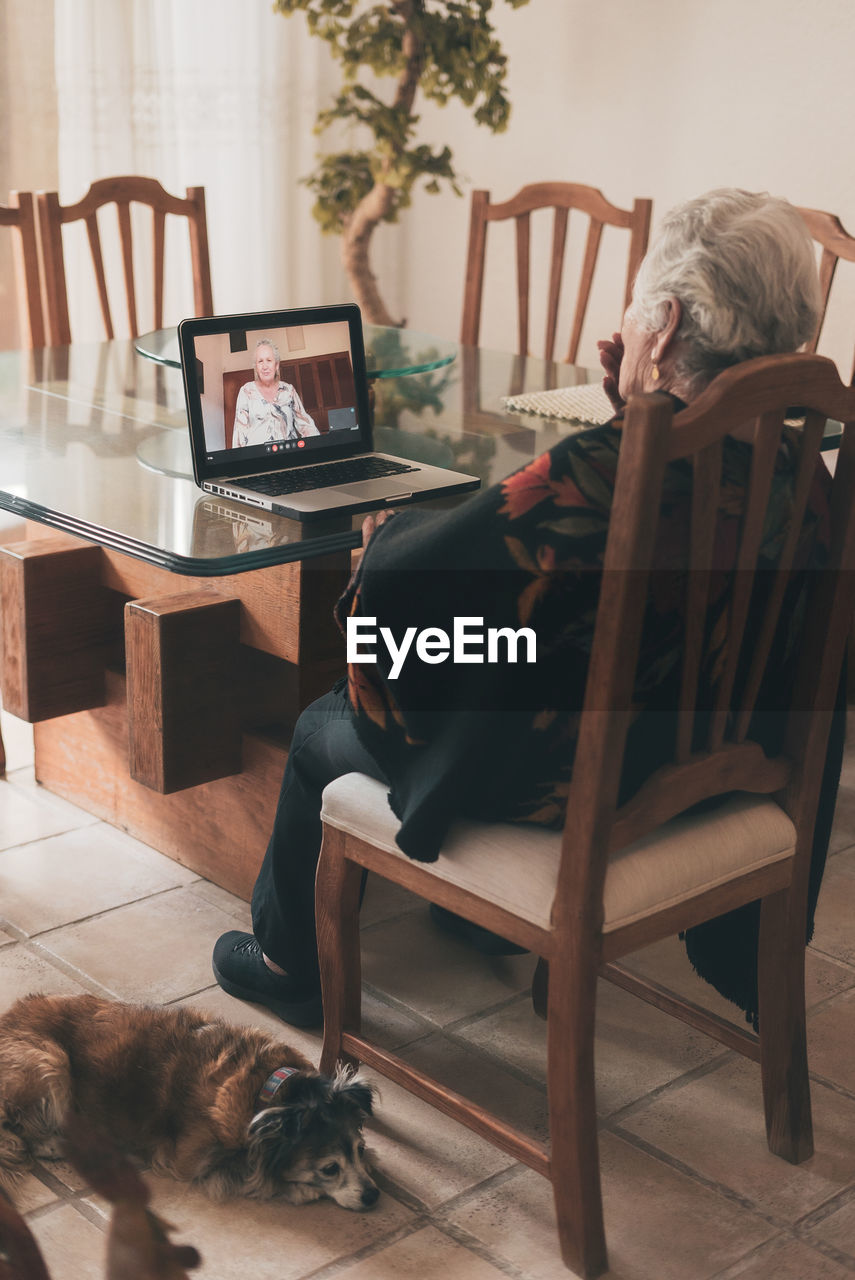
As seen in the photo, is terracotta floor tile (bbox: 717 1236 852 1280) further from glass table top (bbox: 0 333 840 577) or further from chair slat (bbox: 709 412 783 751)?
glass table top (bbox: 0 333 840 577)

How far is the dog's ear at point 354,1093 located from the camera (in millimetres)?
1482

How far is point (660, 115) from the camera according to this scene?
3.83 metres

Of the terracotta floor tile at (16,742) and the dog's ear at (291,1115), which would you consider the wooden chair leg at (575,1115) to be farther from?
the terracotta floor tile at (16,742)

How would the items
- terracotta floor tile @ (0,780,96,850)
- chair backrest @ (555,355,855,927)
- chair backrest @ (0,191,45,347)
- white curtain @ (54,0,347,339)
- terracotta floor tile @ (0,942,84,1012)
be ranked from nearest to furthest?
chair backrest @ (555,355,855,927) → terracotta floor tile @ (0,942,84,1012) → terracotta floor tile @ (0,780,96,850) → chair backrest @ (0,191,45,347) → white curtain @ (54,0,347,339)

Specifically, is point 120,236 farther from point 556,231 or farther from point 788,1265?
point 788,1265

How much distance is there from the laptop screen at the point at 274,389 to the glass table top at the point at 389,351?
1.00 feet

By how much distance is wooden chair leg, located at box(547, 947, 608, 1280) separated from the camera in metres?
1.37

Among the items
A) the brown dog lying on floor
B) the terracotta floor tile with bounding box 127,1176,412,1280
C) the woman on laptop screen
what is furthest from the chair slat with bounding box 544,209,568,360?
the terracotta floor tile with bounding box 127,1176,412,1280

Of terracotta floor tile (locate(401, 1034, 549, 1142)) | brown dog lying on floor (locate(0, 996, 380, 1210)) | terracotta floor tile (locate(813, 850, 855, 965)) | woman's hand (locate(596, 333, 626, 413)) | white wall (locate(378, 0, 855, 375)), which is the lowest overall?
terracotta floor tile (locate(813, 850, 855, 965))

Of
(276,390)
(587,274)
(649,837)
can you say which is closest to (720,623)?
(649,837)

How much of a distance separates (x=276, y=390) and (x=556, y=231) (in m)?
1.39

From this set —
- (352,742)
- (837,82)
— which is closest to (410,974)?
(352,742)

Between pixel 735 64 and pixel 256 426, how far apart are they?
7.91ft

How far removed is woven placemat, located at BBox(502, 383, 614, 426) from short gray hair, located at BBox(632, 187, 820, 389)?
921mm
